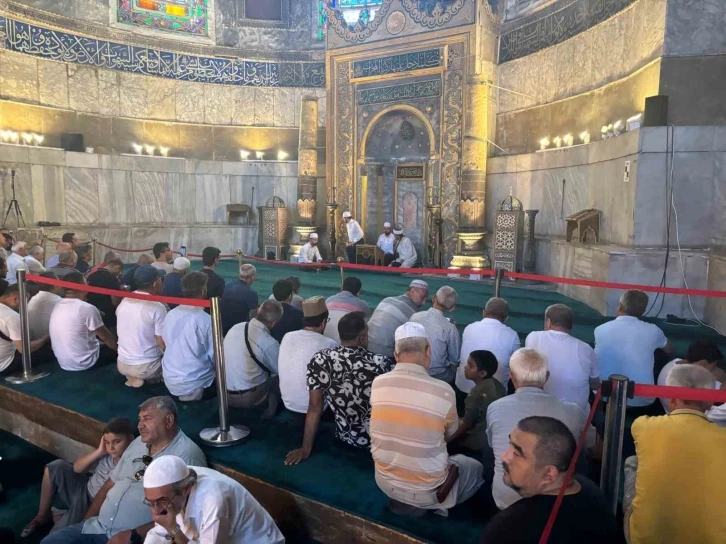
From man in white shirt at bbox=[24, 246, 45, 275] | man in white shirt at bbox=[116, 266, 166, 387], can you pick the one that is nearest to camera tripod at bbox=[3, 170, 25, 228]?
man in white shirt at bbox=[24, 246, 45, 275]

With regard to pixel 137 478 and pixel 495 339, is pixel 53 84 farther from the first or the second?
pixel 495 339

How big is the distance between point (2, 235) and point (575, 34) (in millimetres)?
9685

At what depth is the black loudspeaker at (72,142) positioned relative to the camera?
430 inches

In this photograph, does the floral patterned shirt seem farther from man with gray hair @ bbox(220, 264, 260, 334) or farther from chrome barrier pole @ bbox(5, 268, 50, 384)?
chrome barrier pole @ bbox(5, 268, 50, 384)

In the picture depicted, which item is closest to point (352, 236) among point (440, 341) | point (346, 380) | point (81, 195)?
point (81, 195)

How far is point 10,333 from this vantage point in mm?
4277

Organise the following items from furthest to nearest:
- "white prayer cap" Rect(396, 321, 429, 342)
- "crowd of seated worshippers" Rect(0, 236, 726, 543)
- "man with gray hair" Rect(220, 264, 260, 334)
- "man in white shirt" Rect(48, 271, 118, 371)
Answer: "man with gray hair" Rect(220, 264, 260, 334)
"man in white shirt" Rect(48, 271, 118, 371)
"white prayer cap" Rect(396, 321, 429, 342)
"crowd of seated worshippers" Rect(0, 236, 726, 543)

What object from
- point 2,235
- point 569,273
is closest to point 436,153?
point 569,273

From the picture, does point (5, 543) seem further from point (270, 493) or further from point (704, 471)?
point (704, 471)

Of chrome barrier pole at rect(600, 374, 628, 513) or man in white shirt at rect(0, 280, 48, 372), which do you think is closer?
chrome barrier pole at rect(600, 374, 628, 513)

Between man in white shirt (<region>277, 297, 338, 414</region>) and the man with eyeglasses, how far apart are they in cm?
77

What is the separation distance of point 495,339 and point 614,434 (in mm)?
1455

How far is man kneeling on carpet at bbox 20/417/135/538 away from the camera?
2879mm

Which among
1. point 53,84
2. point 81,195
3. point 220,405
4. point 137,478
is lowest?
point 137,478
